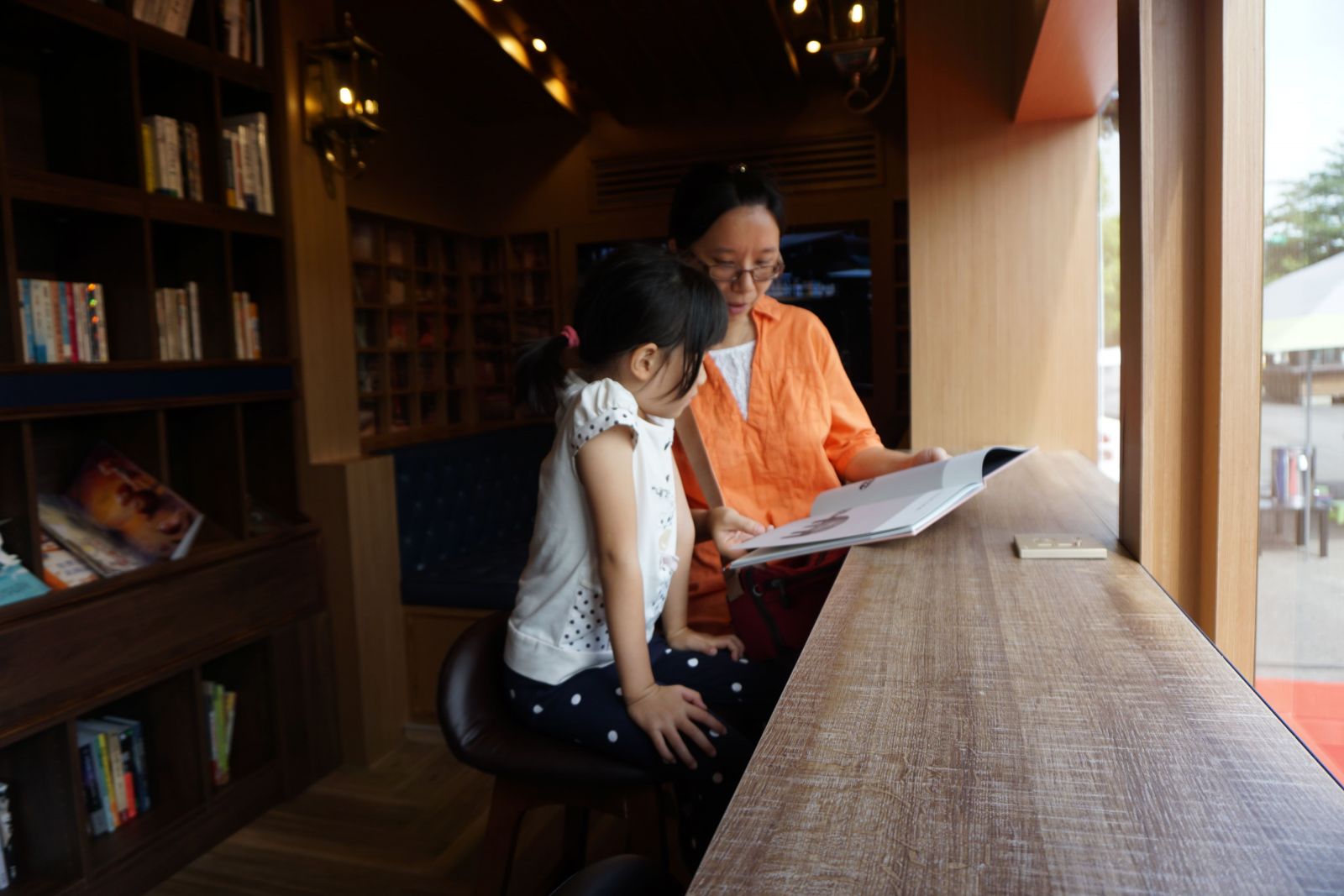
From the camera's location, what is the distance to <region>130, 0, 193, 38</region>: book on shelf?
2629 mm

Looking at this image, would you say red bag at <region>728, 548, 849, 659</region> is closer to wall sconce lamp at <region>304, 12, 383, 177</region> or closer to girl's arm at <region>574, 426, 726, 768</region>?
girl's arm at <region>574, 426, 726, 768</region>

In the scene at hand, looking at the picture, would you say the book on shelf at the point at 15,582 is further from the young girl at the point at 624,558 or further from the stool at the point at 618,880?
the stool at the point at 618,880

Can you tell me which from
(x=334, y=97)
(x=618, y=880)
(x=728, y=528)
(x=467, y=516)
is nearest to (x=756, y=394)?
(x=728, y=528)

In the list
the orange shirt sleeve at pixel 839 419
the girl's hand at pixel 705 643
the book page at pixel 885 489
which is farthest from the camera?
the orange shirt sleeve at pixel 839 419

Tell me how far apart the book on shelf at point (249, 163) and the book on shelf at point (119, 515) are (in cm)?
90

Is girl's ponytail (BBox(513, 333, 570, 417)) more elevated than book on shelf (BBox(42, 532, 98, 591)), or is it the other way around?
girl's ponytail (BBox(513, 333, 570, 417))

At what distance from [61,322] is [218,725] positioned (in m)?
1.29

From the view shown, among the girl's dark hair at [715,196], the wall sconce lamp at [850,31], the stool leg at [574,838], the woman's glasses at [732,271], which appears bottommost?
the stool leg at [574,838]

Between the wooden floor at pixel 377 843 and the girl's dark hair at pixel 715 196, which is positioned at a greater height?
the girl's dark hair at pixel 715 196

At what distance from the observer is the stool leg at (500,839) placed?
1321 mm

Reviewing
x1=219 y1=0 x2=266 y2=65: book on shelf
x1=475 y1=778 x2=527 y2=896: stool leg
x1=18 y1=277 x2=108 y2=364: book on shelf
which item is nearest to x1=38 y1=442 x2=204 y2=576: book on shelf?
x1=18 y1=277 x2=108 y2=364: book on shelf

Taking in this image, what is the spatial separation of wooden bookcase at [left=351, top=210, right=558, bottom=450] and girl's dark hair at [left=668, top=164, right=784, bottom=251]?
13.0 ft

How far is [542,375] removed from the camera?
1390 mm

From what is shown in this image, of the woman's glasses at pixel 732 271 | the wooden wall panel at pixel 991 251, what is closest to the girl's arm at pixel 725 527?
the woman's glasses at pixel 732 271
